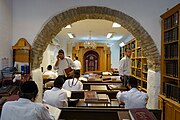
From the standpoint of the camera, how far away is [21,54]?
15.0 feet

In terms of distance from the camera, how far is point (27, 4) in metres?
4.73

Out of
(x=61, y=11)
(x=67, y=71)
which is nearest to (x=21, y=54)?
(x=61, y=11)

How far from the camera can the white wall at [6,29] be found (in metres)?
4.09

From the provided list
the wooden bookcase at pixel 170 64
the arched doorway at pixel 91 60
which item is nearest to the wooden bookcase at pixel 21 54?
the wooden bookcase at pixel 170 64

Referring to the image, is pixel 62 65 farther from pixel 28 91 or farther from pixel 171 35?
pixel 28 91

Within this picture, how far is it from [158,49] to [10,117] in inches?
130

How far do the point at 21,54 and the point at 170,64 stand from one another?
2.82 meters

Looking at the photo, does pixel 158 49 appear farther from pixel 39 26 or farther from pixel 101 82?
pixel 101 82

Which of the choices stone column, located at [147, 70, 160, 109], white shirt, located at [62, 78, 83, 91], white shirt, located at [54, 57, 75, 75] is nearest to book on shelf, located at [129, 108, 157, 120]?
stone column, located at [147, 70, 160, 109]

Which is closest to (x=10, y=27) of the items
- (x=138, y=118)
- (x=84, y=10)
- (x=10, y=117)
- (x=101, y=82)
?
(x=84, y=10)

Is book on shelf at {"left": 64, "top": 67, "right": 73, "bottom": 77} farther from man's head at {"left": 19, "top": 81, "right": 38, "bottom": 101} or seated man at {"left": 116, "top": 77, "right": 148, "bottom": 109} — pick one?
man's head at {"left": 19, "top": 81, "right": 38, "bottom": 101}

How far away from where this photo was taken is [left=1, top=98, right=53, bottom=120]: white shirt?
217cm

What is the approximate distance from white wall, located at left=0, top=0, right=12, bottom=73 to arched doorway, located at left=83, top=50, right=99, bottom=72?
1036 cm

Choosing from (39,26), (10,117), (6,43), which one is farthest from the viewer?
(39,26)
